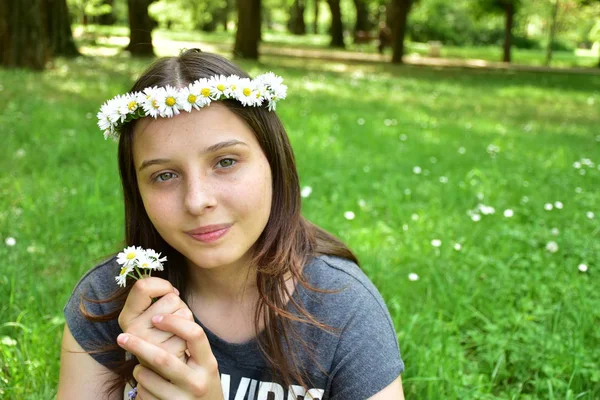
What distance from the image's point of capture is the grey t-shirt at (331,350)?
5.42ft

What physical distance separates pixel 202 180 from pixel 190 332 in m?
0.40

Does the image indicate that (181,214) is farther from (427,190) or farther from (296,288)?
(427,190)

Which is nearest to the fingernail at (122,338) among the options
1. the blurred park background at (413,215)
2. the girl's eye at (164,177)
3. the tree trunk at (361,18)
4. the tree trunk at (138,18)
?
the girl's eye at (164,177)

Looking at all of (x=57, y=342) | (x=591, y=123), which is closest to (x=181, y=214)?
(x=57, y=342)

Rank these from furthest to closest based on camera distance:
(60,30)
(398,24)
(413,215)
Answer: (398,24), (60,30), (413,215)

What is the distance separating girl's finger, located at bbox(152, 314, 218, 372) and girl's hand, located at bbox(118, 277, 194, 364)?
0.9 inches

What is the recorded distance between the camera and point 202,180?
5.12 feet

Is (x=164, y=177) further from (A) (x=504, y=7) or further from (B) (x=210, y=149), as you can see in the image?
(A) (x=504, y=7)

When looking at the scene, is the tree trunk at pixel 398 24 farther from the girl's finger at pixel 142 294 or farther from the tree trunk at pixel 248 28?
the girl's finger at pixel 142 294

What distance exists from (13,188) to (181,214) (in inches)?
121

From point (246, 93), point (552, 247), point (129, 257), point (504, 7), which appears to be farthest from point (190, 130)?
point (504, 7)

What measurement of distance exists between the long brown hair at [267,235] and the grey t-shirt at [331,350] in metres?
0.03

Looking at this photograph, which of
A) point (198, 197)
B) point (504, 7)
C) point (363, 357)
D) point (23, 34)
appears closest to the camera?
point (198, 197)

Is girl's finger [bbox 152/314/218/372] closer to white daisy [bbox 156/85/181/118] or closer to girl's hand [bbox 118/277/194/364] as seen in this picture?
girl's hand [bbox 118/277/194/364]
